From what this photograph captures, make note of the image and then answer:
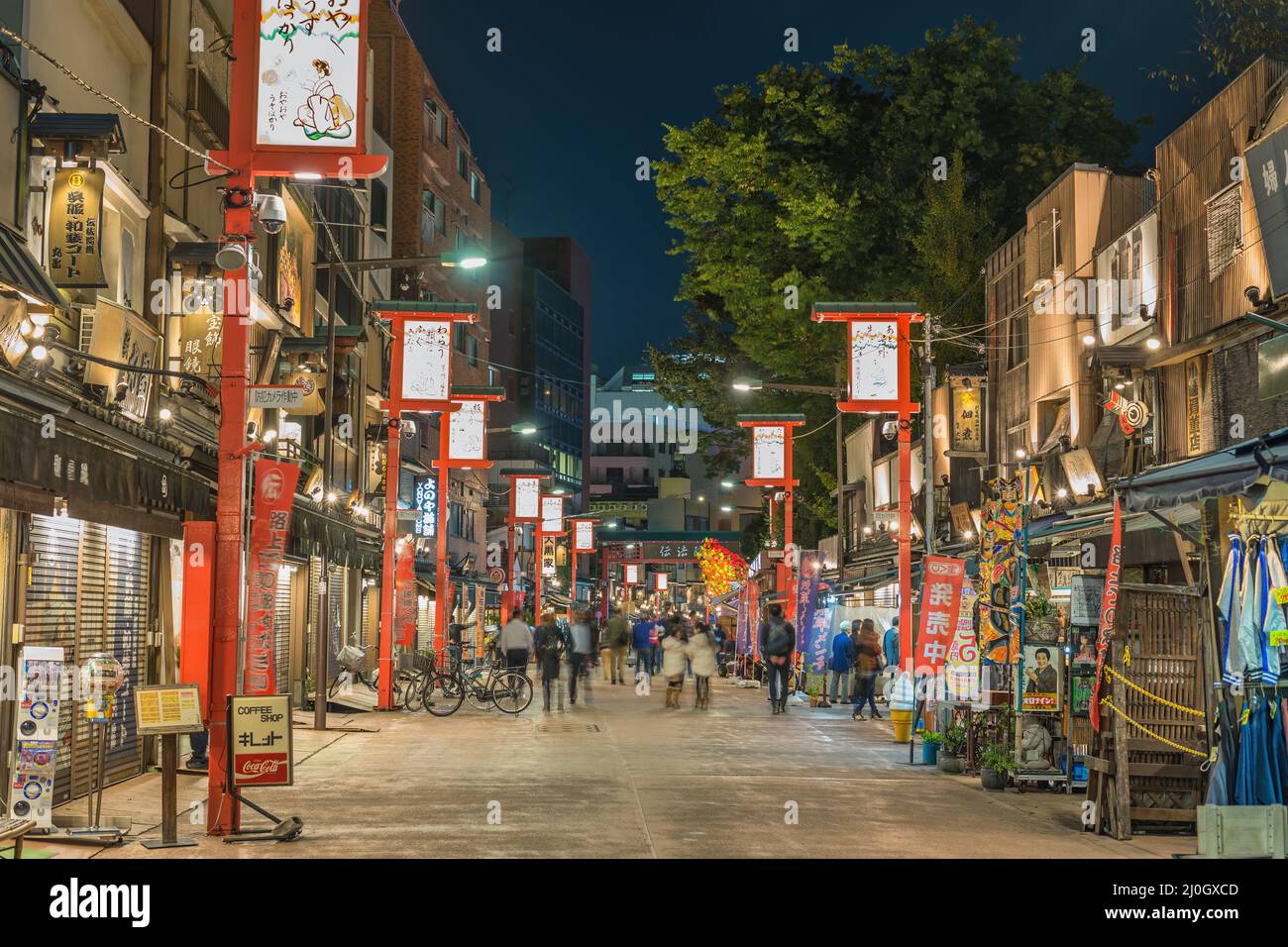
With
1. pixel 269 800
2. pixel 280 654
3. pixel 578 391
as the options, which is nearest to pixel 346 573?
pixel 280 654

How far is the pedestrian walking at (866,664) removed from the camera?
93.1 feet

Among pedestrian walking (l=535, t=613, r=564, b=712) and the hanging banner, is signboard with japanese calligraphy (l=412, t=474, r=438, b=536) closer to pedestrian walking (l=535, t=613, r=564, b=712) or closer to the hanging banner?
the hanging banner

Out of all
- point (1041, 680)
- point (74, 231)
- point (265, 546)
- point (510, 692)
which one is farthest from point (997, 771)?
point (510, 692)

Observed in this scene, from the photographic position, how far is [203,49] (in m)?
21.5

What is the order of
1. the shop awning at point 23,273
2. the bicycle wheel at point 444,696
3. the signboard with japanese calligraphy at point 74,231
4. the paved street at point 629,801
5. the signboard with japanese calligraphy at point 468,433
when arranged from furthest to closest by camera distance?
the signboard with japanese calligraphy at point 468,433
the bicycle wheel at point 444,696
the signboard with japanese calligraphy at point 74,231
the shop awning at point 23,273
the paved street at point 629,801

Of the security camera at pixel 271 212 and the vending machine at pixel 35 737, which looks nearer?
the vending machine at pixel 35 737

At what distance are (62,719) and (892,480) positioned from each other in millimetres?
32745

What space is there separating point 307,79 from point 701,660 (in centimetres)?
1961

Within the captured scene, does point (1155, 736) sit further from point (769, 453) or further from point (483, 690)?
point (769, 453)

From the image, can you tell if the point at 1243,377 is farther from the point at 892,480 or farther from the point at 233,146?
the point at 892,480

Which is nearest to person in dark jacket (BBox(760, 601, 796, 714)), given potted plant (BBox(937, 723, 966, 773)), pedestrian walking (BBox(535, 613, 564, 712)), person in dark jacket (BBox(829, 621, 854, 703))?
person in dark jacket (BBox(829, 621, 854, 703))

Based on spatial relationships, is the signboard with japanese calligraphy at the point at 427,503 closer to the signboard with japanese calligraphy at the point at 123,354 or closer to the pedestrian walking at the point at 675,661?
the pedestrian walking at the point at 675,661

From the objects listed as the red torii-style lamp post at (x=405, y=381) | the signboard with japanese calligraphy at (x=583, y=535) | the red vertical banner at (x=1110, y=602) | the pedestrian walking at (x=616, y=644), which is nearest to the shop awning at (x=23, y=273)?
the red vertical banner at (x=1110, y=602)

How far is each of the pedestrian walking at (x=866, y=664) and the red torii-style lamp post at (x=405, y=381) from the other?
380 inches
